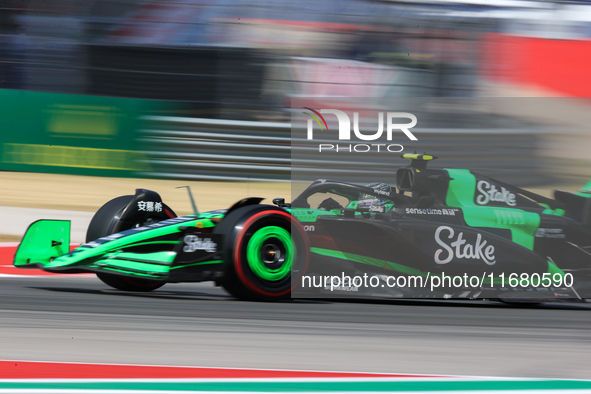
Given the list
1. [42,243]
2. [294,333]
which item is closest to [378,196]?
[294,333]

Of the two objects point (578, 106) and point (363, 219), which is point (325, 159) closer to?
point (363, 219)

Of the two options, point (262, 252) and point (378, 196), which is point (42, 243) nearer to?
point (262, 252)

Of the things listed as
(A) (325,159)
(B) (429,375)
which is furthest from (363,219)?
(B) (429,375)

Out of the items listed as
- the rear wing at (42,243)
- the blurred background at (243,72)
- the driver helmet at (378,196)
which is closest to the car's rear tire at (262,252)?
the driver helmet at (378,196)

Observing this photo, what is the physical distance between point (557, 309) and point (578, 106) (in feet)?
28.3

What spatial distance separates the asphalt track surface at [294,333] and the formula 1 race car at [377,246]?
18cm

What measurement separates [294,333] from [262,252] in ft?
3.85

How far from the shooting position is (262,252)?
5.27 m

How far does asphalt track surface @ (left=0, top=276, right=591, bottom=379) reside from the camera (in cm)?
347

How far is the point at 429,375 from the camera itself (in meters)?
3.24

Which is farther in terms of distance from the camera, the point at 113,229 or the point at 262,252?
the point at 113,229

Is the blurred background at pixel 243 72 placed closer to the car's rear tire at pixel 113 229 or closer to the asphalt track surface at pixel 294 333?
the car's rear tire at pixel 113 229

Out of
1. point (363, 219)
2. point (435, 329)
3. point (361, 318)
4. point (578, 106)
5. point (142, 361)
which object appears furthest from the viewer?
point (578, 106)

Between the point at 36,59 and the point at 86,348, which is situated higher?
the point at 36,59
